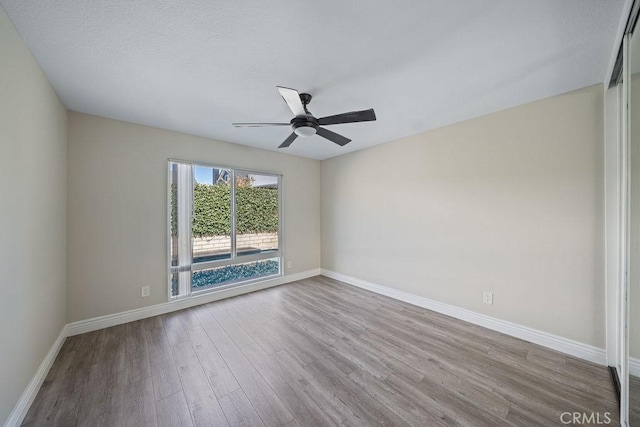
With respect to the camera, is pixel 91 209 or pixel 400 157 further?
pixel 400 157

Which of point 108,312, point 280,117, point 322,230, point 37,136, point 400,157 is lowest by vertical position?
point 108,312

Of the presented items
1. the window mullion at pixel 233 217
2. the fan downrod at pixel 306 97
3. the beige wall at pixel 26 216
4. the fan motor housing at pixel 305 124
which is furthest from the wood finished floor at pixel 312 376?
the fan downrod at pixel 306 97

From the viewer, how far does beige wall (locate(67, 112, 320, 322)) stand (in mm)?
2546

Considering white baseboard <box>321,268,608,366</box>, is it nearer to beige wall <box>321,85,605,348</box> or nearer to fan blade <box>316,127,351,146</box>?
beige wall <box>321,85,605,348</box>

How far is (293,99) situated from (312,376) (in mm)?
2215

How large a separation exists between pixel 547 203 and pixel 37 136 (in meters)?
4.48

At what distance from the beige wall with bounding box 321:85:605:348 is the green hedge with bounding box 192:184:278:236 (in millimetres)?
1842

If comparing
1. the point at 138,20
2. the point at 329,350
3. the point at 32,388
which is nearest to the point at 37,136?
the point at 138,20

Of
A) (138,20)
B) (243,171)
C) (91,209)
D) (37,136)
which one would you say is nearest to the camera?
(138,20)

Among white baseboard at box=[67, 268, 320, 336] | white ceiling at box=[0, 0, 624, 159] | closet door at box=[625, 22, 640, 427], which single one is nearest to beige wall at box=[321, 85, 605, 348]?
white ceiling at box=[0, 0, 624, 159]

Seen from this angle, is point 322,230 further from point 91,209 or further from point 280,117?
point 91,209

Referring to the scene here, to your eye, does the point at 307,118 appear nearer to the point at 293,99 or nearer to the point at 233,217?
the point at 293,99

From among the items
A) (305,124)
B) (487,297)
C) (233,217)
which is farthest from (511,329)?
(233,217)

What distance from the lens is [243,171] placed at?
383 centimetres
